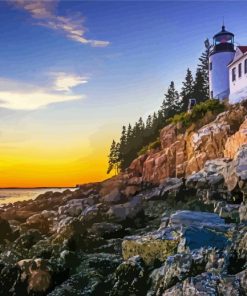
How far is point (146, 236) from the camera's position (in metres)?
6.27

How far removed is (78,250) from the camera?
784 cm

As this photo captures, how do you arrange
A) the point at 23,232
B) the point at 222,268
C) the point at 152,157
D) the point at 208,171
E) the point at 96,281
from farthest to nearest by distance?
the point at 152,157
the point at 208,171
the point at 23,232
the point at 96,281
the point at 222,268

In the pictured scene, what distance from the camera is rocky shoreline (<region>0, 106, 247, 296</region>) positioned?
509cm

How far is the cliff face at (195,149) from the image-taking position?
45.3 feet

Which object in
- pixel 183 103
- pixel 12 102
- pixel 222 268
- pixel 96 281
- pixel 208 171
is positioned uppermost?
pixel 183 103

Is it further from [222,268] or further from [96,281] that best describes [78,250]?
[222,268]

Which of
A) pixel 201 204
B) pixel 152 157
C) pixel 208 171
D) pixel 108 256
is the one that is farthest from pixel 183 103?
pixel 108 256

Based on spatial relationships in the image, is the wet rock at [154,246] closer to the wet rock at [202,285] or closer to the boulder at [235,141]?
the wet rock at [202,285]

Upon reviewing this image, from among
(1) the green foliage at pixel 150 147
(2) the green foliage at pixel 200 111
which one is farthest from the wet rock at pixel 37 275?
(2) the green foliage at pixel 200 111

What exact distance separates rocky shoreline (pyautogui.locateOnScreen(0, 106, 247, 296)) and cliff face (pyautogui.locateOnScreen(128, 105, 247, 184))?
53mm

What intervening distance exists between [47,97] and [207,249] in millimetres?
4314

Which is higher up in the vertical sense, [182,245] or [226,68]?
[226,68]

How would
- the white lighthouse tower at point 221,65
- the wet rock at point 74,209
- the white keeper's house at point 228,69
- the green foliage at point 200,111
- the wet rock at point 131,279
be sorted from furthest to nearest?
the white lighthouse tower at point 221,65 < the green foliage at point 200,111 < the white keeper's house at point 228,69 < the wet rock at point 74,209 < the wet rock at point 131,279

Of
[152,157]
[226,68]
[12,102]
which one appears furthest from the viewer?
[226,68]
